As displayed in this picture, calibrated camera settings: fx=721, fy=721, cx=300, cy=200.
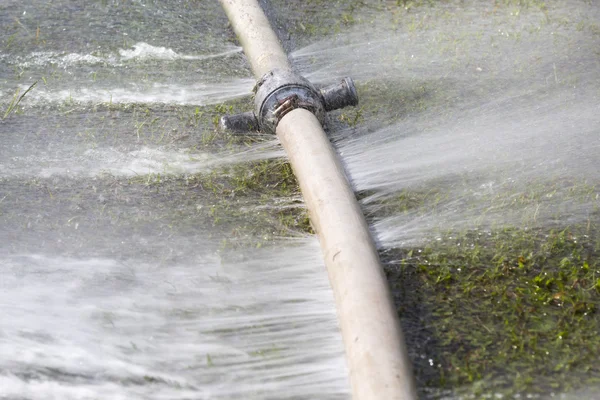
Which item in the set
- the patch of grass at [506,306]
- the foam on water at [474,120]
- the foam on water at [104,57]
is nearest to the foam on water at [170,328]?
the patch of grass at [506,306]

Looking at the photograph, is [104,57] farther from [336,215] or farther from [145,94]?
[336,215]

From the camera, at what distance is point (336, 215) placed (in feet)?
9.81

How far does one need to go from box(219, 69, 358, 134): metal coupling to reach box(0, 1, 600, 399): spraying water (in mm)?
135

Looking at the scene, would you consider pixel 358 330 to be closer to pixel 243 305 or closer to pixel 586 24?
pixel 243 305

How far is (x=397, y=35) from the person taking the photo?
195 inches

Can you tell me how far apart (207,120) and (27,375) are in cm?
189

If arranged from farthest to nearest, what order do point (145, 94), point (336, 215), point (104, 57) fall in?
point (104, 57), point (145, 94), point (336, 215)

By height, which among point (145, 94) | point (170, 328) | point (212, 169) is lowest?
point (170, 328)

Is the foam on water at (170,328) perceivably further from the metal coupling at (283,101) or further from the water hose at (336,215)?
the metal coupling at (283,101)

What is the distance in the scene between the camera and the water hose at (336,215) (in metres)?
2.36

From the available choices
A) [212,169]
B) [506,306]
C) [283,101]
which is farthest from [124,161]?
[506,306]

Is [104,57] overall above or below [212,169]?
above

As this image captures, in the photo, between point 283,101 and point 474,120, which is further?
point 474,120

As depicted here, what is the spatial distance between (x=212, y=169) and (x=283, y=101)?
529 millimetres
